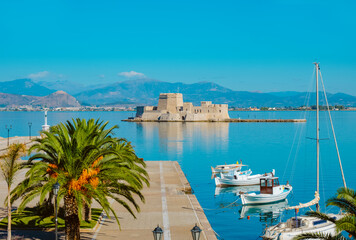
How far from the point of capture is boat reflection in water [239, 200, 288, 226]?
896 inches

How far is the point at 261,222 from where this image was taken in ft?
72.5

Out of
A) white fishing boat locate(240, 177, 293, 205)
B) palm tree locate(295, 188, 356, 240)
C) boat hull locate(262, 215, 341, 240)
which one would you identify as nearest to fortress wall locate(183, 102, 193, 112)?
white fishing boat locate(240, 177, 293, 205)

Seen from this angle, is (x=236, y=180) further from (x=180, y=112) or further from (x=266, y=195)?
(x=180, y=112)

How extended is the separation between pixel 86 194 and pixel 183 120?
119845mm

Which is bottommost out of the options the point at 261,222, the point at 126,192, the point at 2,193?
the point at 261,222

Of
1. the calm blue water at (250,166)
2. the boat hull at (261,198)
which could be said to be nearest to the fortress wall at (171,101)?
the calm blue water at (250,166)

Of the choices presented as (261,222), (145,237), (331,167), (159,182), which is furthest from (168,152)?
(145,237)

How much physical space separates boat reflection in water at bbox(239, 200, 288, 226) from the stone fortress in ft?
347

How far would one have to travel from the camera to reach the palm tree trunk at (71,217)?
13.5 m

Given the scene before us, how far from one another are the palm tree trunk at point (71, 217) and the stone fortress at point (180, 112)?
387 feet

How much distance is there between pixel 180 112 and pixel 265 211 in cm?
11038

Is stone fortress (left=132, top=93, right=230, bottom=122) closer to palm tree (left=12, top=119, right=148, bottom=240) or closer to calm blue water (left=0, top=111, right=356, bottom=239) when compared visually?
calm blue water (left=0, top=111, right=356, bottom=239)

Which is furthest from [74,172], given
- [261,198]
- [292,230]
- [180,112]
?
[180,112]

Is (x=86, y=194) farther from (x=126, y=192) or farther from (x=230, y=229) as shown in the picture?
→ (x=230, y=229)
